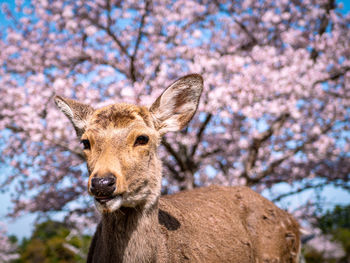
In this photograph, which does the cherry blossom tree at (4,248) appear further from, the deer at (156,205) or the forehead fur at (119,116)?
the forehead fur at (119,116)

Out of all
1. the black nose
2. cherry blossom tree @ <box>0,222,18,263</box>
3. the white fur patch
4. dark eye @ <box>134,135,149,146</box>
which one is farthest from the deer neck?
cherry blossom tree @ <box>0,222,18,263</box>

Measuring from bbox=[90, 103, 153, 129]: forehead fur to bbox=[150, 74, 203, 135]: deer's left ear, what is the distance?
0.17 m

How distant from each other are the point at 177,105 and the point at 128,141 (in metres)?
0.93

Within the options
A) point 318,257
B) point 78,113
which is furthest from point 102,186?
point 318,257

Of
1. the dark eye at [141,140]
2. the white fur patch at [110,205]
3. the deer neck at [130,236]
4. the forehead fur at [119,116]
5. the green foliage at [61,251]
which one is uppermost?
the forehead fur at [119,116]

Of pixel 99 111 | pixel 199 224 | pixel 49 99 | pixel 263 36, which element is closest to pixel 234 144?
pixel 263 36

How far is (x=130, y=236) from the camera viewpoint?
10.2 ft

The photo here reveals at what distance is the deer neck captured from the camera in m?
3.09

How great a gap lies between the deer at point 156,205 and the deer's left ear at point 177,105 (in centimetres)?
1

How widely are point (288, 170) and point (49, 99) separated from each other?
871 cm

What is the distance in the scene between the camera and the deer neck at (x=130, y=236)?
10.1 feet

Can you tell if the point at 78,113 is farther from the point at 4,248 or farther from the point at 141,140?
the point at 4,248

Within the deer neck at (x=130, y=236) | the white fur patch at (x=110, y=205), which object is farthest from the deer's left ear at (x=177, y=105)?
the white fur patch at (x=110, y=205)

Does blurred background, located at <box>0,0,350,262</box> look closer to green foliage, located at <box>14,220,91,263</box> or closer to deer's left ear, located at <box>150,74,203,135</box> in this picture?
green foliage, located at <box>14,220,91,263</box>
